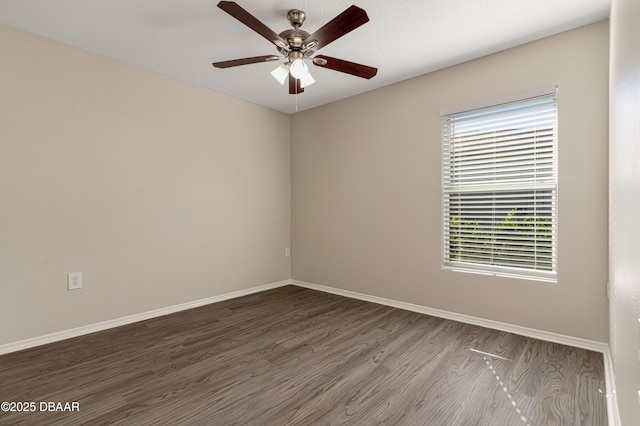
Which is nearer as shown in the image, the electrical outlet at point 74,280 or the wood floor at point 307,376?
the wood floor at point 307,376

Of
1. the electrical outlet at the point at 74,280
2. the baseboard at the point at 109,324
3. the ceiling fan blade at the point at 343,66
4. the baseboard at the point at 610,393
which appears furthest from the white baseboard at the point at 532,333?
the electrical outlet at the point at 74,280

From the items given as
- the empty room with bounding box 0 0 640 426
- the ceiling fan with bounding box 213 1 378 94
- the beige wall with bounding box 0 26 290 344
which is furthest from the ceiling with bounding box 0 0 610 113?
the beige wall with bounding box 0 26 290 344

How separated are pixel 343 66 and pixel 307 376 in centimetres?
219

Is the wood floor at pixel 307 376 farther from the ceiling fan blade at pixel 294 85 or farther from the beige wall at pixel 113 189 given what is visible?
the ceiling fan blade at pixel 294 85

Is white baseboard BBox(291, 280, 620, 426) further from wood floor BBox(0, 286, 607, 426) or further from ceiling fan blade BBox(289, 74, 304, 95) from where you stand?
ceiling fan blade BBox(289, 74, 304, 95)

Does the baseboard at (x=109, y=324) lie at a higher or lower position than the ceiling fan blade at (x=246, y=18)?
lower

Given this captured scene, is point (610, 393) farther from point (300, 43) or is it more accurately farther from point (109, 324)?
point (109, 324)

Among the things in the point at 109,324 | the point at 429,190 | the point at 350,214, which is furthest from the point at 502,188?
the point at 109,324

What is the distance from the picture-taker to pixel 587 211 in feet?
7.84

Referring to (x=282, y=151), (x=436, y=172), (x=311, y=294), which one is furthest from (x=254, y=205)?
(x=436, y=172)

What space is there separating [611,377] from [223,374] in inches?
95.1

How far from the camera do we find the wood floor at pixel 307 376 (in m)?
1.67

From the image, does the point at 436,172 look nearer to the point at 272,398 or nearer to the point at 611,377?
the point at 611,377

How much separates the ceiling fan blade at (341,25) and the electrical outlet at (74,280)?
8.82 ft
